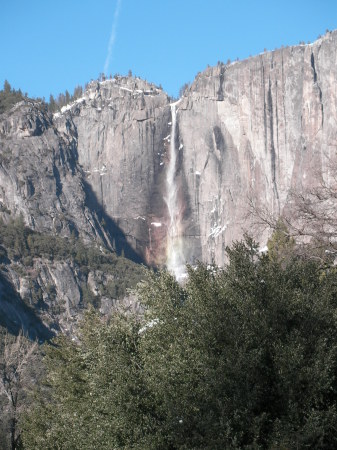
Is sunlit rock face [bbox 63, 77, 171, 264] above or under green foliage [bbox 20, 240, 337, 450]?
above

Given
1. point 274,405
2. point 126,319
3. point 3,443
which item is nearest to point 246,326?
point 274,405

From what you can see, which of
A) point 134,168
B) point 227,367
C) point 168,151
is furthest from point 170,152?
point 227,367

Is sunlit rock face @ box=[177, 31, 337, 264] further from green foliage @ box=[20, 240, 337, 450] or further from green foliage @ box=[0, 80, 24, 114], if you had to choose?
green foliage @ box=[20, 240, 337, 450]

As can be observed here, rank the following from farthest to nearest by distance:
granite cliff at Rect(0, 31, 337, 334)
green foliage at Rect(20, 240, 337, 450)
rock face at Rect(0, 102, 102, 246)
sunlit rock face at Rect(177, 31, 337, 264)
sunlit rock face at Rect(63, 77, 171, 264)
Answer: sunlit rock face at Rect(63, 77, 171, 264) → rock face at Rect(0, 102, 102, 246) → granite cliff at Rect(0, 31, 337, 334) → sunlit rock face at Rect(177, 31, 337, 264) → green foliage at Rect(20, 240, 337, 450)

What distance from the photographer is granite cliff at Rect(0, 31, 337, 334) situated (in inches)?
4503

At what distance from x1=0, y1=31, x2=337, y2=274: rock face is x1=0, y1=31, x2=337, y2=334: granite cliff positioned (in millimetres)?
183

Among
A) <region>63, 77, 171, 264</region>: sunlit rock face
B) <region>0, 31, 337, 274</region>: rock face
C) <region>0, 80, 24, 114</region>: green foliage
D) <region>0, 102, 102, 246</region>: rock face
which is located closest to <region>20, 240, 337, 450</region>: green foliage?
<region>0, 31, 337, 274</region>: rock face

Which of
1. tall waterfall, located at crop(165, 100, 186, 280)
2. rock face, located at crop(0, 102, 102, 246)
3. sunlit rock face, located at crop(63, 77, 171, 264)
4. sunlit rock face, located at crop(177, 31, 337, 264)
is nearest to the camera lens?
sunlit rock face, located at crop(177, 31, 337, 264)

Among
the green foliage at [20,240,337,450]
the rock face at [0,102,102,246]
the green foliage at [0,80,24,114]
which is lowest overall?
the green foliage at [20,240,337,450]

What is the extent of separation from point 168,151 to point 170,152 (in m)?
0.43

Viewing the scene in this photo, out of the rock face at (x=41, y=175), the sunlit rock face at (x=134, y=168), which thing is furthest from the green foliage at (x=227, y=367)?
the sunlit rock face at (x=134, y=168)

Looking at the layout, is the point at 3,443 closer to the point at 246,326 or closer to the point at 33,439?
the point at 33,439

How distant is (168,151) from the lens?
13100cm

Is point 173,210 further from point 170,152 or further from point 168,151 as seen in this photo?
point 168,151
